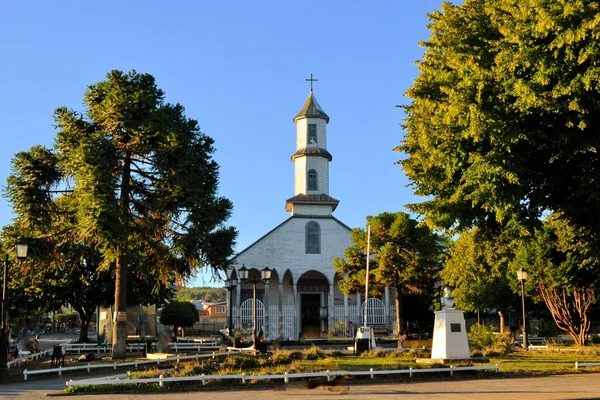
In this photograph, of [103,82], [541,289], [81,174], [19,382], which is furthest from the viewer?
[541,289]

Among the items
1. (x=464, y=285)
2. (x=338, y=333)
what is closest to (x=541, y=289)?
(x=464, y=285)

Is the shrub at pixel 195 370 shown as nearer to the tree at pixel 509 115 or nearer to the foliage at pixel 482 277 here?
the tree at pixel 509 115

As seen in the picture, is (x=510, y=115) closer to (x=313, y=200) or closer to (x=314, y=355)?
(x=314, y=355)

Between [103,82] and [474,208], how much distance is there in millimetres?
15785

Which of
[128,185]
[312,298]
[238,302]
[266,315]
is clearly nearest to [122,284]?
[128,185]

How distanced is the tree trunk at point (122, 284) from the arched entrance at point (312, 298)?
946 inches

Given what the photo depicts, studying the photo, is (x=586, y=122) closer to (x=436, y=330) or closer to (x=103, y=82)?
(x=436, y=330)

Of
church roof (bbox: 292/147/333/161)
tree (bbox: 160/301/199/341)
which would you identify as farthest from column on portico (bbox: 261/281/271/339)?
church roof (bbox: 292/147/333/161)

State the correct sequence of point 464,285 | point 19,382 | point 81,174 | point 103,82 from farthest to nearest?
point 464,285 → point 103,82 → point 81,174 → point 19,382

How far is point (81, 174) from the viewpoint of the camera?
Answer: 22.5m

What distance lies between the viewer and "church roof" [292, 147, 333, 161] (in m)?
47.6

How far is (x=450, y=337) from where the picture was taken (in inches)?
766

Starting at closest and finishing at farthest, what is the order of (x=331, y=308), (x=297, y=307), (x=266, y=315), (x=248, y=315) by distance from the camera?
(x=266, y=315)
(x=248, y=315)
(x=331, y=308)
(x=297, y=307)

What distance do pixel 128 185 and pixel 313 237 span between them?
23.1 metres
